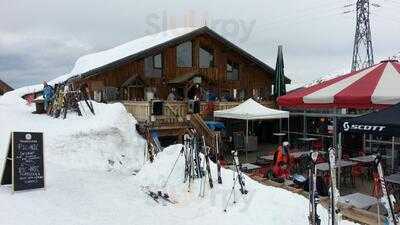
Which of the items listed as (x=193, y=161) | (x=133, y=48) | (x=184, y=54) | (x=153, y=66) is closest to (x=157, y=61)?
(x=153, y=66)

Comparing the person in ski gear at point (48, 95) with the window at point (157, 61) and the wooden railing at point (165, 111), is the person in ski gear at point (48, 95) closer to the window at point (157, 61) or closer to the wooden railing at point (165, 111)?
the wooden railing at point (165, 111)

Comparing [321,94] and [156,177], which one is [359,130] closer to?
[321,94]

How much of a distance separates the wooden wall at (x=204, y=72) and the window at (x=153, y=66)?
0.74 feet

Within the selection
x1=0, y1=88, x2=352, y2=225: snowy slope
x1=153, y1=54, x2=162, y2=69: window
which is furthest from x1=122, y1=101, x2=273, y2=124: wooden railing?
x1=153, y1=54, x2=162, y2=69: window

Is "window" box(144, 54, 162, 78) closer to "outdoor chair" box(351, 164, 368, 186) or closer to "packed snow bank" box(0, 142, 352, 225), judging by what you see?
"packed snow bank" box(0, 142, 352, 225)

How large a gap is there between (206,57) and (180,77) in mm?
2534

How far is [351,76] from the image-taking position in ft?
32.6

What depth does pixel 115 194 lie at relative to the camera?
10.9 meters

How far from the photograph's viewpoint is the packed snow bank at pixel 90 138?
14.3m

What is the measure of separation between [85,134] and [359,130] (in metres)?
11.2

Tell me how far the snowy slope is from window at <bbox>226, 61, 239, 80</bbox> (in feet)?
34.6

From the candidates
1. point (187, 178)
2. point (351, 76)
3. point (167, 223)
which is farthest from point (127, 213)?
point (351, 76)

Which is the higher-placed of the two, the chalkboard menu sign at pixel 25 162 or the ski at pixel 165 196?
the chalkboard menu sign at pixel 25 162

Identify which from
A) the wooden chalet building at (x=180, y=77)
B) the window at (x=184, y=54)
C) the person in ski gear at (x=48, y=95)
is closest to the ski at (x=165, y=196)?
the wooden chalet building at (x=180, y=77)
